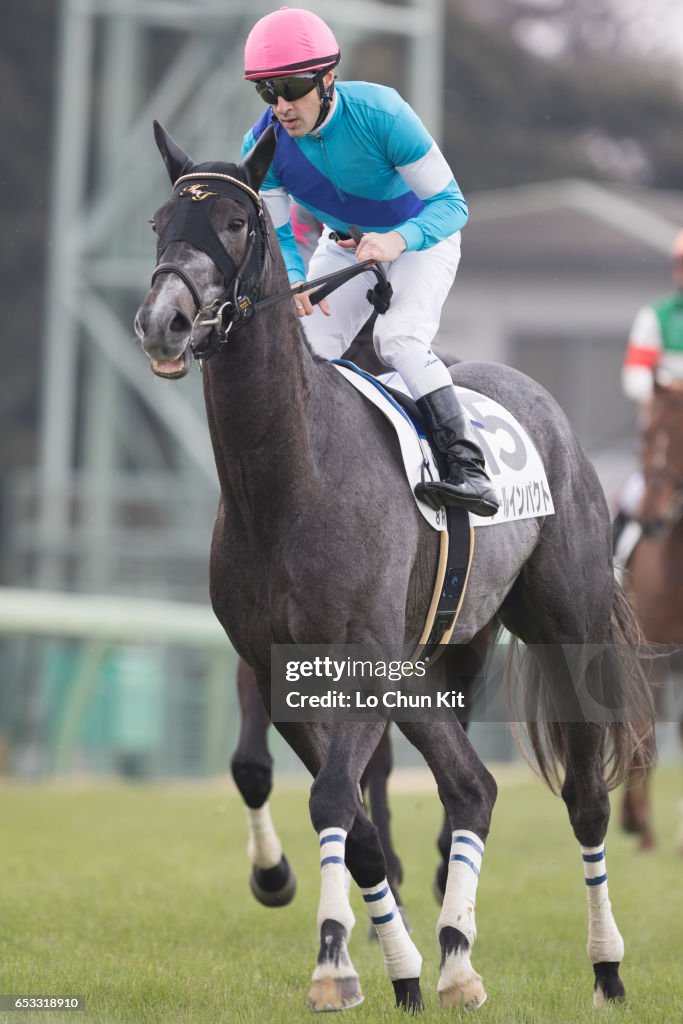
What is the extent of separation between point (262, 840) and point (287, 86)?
2.90m

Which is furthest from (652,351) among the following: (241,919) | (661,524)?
(241,919)

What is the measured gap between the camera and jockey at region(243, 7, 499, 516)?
5.02m

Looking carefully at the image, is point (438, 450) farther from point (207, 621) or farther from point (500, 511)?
point (207, 621)

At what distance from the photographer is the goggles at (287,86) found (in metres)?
5.01

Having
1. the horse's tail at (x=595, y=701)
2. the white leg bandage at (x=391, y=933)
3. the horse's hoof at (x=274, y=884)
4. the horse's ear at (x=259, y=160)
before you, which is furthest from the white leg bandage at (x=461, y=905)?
the horse's ear at (x=259, y=160)

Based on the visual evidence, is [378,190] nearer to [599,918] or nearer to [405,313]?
[405,313]

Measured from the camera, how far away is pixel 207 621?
1422 centimetres

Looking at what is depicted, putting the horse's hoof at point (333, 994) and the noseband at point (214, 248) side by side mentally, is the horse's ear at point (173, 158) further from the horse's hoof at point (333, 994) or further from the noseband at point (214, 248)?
the horse's hoof at point (333, 994)

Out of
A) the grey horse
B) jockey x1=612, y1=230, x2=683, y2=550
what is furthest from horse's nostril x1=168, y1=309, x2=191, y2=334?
jockey x1=612, y1=230, x2=683, y2=550

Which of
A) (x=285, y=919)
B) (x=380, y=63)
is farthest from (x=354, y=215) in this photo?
(x=380, y=63)

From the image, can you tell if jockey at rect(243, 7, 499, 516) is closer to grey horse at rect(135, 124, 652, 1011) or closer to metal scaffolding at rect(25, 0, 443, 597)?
grey horse at rect(135, 124, 652, 1011)

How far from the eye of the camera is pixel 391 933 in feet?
15.7

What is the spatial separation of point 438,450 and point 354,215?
0.87 meters

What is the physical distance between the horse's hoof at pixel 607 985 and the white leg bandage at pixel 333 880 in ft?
4.04
